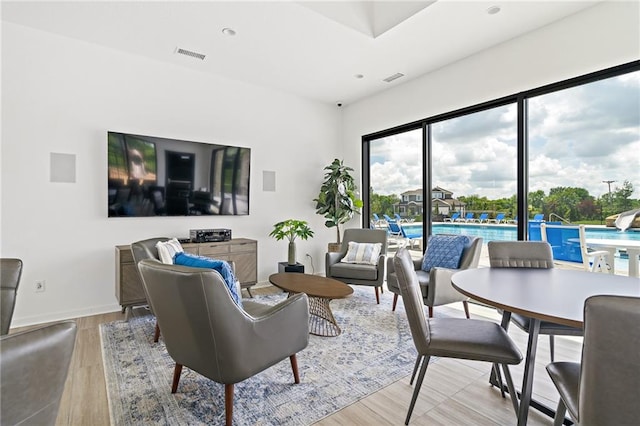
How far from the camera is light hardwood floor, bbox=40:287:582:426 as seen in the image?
187cm

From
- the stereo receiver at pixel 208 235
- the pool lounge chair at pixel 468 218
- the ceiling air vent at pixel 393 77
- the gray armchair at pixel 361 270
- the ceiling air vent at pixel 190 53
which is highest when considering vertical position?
the ceiling air vent at pixel 393 77

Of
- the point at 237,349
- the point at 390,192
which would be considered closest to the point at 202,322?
the point at 237,349

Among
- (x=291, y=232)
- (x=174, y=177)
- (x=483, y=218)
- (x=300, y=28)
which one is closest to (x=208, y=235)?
(x=174, y=177)

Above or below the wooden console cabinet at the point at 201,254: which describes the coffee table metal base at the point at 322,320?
below

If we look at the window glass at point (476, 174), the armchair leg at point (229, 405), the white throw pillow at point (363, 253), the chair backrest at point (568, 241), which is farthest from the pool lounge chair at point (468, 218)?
the armchair leg at point (229, 405)

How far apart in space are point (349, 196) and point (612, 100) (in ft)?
10.8

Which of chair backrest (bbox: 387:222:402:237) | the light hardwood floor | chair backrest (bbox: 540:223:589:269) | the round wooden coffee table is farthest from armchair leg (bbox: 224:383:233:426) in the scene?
chair backrest (bbox: 387:222:402:237)

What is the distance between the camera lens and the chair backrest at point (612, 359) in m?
0.96

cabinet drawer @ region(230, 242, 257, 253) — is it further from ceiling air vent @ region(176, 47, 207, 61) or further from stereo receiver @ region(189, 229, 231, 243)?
ceiling air vent @ region(176, 47, 207, 61)

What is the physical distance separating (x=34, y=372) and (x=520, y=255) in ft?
9.39

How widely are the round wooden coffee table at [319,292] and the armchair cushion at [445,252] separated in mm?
1111

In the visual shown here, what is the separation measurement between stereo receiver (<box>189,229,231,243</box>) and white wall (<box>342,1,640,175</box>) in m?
2.95

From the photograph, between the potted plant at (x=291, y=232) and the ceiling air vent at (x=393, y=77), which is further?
the potted plant at (x=291, y=232)

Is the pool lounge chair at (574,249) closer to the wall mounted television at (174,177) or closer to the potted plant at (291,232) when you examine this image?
the potted plant at (291,232)
